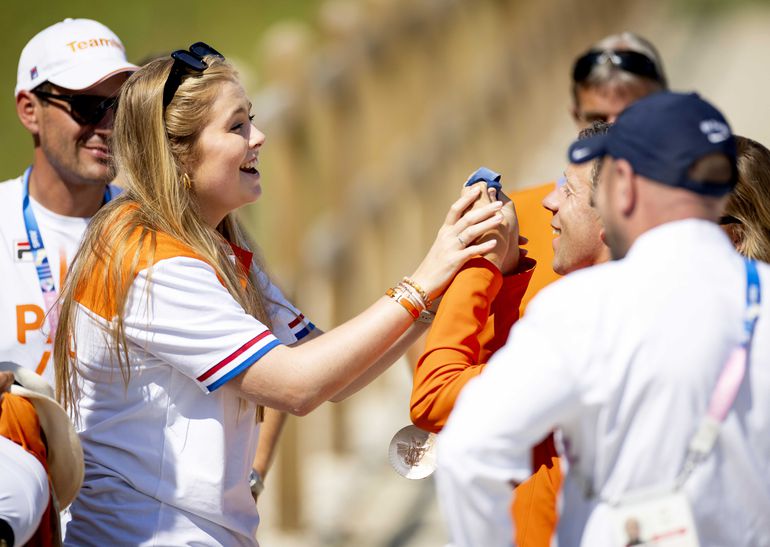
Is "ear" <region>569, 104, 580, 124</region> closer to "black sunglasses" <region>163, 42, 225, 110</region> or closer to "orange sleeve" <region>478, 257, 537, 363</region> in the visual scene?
"orange sleeve" <region>478, 257, 537, 363</region>

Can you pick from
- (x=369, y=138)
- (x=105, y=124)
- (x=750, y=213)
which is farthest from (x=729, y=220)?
(x=369, y=138)

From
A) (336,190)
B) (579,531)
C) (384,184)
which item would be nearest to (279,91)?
(336,190)

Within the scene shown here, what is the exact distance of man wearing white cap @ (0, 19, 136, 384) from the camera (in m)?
3.10

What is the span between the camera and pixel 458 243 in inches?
94.0

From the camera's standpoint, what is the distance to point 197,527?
7.67ft

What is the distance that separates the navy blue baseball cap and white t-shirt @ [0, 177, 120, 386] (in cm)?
171

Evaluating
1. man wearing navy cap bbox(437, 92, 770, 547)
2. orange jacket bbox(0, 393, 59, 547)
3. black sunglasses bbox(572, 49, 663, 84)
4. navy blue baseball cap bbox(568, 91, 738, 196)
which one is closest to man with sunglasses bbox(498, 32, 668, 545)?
black sunglasses bbox(572, 49, 663, 84)

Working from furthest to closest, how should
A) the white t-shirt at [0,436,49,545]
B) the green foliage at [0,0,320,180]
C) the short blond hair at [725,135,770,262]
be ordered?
1. the green foliage at [0,0,320,180]
2. the short blond hair at [725,135,770,262]
3. the white t-shirt at [0,436,49,545]

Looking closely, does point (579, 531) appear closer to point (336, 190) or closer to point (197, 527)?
point (197, 527)

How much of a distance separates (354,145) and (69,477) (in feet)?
13.5

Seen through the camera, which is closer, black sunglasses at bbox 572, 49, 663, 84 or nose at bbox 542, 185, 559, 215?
nose at bbox 542, 185, 559, 215

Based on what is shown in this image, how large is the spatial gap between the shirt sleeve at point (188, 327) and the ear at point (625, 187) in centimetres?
83

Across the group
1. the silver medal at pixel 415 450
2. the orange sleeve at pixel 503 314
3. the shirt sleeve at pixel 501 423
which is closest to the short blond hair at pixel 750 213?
the orange sleeve at pixel 503 314

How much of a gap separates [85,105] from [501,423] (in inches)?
75.7
